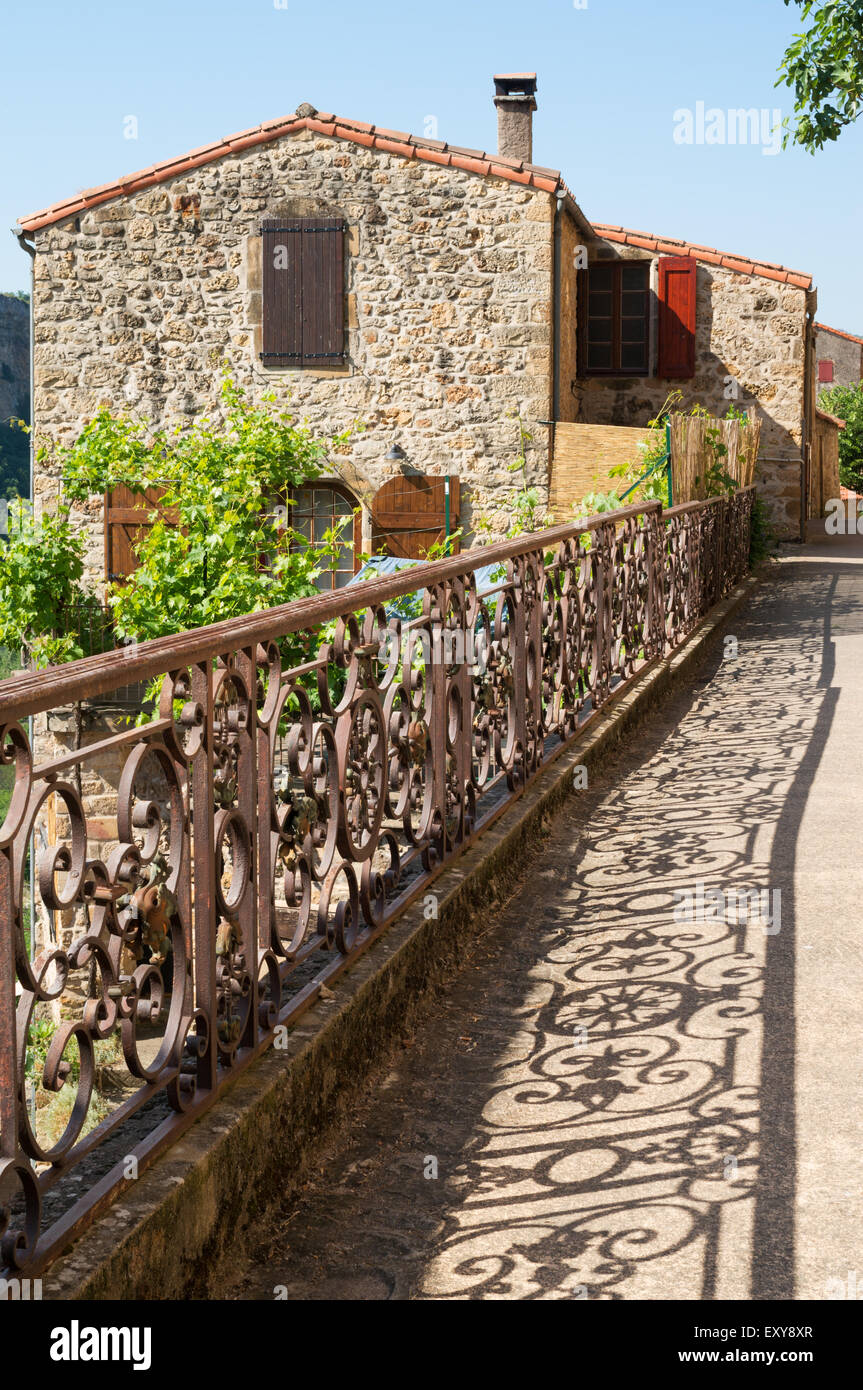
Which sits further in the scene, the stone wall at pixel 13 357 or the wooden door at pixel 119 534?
the stone wall at pixel 13 357

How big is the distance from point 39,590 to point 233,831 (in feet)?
37.1

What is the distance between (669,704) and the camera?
8289mm

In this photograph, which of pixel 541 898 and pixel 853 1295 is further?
pixel 541 898

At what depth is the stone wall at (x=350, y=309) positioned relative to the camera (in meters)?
15.3

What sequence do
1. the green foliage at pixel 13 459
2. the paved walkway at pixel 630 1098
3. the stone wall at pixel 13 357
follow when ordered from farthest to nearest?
the stone wall at pixel 13 357, the green foliage at pixel 13 459, the paved walkway at pixel 630 1098

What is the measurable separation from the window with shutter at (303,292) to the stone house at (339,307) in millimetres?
22

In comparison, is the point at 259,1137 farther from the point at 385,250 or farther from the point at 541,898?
the point at 385,250

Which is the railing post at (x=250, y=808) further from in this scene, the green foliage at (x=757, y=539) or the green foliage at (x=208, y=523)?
the green foliage at (x=757, y=539)

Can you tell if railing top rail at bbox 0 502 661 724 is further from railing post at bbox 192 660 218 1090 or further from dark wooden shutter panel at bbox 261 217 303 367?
dark wooden shutter panel at bbox 261 217 303 367

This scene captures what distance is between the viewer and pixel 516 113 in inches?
739

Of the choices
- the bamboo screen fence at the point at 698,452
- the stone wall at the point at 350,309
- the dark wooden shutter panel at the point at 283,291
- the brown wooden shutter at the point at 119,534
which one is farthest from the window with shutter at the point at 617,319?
the brown wooden shutter at the point at 119,534

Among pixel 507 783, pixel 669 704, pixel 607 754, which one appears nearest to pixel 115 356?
pixel 669 704
